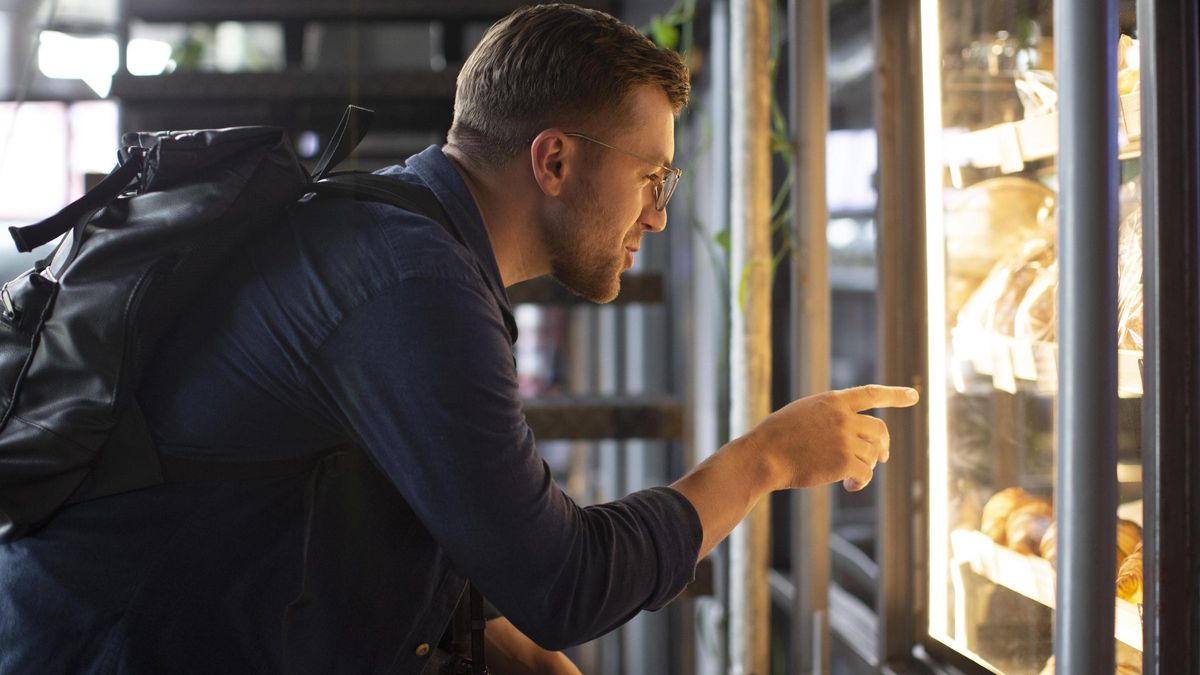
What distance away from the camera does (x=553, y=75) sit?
1082mm

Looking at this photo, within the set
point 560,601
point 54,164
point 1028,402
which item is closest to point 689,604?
point 1028,402

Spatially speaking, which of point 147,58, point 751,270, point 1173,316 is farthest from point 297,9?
point 1173,316

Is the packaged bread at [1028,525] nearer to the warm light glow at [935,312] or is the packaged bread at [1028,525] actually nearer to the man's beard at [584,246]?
the warm light glow at [935,312]

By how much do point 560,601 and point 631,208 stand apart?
Result: 461 mm

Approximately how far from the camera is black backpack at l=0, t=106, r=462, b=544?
890 millimetres

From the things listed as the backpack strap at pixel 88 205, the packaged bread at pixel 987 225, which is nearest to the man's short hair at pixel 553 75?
the backpack strap at pixel 88 205

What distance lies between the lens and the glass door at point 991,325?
143cm

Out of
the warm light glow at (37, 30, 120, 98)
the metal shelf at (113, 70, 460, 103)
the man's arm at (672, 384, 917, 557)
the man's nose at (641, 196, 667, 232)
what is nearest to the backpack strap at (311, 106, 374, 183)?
the man's nose at (641, 196, 667, 232)

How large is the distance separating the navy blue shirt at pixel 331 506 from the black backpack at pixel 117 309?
2 cm

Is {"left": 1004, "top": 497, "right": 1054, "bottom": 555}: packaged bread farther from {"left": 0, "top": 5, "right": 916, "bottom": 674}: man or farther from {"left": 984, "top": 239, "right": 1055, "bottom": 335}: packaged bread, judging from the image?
{"left": 0, "top": 5, "right": 916, "bottom": 674}: man

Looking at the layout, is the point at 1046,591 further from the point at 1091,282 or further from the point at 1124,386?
the point at 1091,282

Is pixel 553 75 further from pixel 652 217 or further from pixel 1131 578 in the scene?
pixel 1131 578

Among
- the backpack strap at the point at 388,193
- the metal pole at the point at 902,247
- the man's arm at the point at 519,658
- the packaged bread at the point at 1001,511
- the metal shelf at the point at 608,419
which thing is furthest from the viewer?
the metal shelf at the point at 608,419

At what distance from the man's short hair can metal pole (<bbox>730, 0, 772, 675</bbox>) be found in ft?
2.64
